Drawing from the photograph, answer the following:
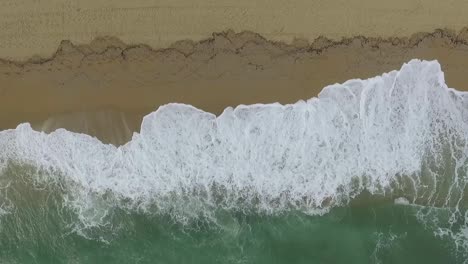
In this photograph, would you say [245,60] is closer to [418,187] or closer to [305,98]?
[305,98]

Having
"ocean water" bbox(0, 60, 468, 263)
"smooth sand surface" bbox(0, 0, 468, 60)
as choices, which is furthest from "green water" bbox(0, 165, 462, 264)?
"smooth sand surface" bbox(0, 0, 468, 60)

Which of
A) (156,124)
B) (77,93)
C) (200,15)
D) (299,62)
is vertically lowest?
(156,124)

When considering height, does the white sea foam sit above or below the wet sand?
below

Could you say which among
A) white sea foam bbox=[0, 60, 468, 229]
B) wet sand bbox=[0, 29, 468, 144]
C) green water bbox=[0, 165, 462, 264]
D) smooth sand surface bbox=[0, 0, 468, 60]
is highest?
smooth sand surface bbox=[0, 0, 468, 60]

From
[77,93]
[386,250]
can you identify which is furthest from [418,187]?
[77,93]

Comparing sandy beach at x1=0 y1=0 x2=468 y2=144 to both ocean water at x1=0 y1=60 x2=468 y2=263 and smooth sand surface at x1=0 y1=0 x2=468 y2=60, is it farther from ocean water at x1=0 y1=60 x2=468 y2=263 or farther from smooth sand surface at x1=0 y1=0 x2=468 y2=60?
ocean water at x1=0 y1=60 x2=468 y2=263

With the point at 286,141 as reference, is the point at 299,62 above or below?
above

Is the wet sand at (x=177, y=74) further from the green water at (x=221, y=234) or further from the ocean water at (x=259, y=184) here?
the green water at (x=221, y=234)

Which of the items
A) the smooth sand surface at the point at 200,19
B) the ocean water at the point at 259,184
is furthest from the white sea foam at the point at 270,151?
the smooth sand surface at the point at 200,19
